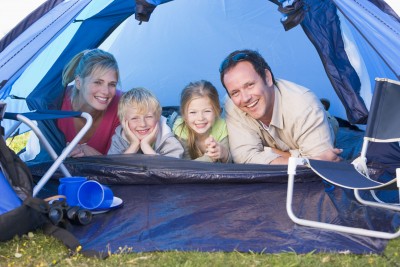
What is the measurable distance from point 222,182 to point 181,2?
89.4 inches

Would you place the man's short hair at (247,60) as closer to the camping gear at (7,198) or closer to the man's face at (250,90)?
the man's face at (250,90)

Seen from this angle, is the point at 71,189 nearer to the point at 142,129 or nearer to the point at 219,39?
the point at 142,129

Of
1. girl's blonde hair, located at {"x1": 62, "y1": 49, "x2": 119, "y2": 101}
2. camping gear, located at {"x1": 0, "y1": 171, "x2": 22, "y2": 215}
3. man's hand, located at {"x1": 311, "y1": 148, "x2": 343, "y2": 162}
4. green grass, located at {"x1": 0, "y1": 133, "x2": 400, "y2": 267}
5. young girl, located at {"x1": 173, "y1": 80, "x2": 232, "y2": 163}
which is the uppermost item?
girl's blonde hair, located at {"x1": 62, "y1": 49, "x2": 119, "y2": 101}

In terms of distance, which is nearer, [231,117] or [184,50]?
[231,117]

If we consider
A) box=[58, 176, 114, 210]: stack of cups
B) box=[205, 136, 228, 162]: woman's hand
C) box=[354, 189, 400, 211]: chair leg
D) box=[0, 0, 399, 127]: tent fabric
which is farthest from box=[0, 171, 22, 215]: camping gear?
box=[354, 189, 400, 211]: chair leg

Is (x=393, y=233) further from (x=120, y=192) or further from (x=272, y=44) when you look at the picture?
(x=272, y=44)

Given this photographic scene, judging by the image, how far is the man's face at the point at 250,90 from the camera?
3627 mm

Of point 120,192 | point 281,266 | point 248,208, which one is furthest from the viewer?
point 120,192

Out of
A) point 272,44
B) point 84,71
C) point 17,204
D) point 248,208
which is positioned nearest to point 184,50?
point 272,44

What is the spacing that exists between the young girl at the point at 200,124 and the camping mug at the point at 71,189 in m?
0.91

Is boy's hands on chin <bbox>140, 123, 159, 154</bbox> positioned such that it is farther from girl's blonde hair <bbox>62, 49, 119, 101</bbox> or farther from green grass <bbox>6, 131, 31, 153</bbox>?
green grass <bbox>6, 131, 31, 153</bbox>

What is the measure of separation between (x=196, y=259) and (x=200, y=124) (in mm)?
1499

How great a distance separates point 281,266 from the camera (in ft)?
7.46

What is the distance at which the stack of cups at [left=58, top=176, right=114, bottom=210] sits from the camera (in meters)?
2.99
